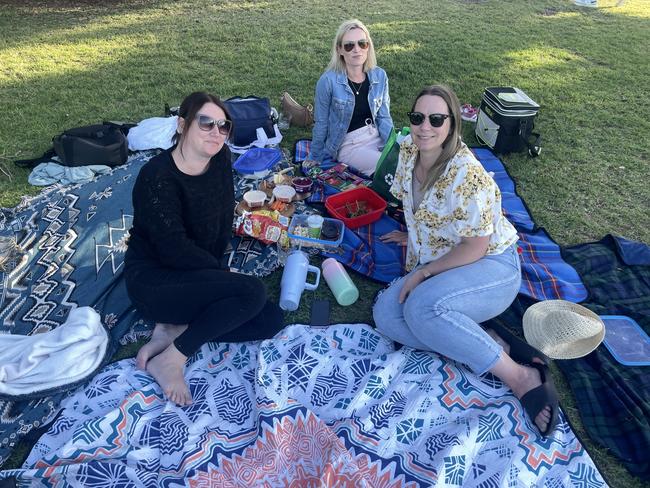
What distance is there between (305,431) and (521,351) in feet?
4.56

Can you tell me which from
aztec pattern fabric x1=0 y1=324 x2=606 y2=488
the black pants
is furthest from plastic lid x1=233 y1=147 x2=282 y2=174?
aztec pattern fabric x1=0 y1=324 x2=606 y2=488

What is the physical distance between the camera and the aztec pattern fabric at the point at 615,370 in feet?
8.41

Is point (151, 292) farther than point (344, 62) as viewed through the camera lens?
No

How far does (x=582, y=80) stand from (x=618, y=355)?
18.2 ft

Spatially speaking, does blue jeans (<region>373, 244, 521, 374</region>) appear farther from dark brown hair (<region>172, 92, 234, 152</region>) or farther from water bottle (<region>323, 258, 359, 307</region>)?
dark brown hair (<region>172, 92, 234, 152</region>)

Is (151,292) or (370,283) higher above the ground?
(151,292)

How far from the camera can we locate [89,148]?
4.47 meters

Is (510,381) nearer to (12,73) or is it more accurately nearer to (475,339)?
(475,339)

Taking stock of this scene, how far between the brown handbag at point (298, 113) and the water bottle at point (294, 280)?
8.40ft

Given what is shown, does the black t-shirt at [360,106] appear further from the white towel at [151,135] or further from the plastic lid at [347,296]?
the plastic lid at [347,296]

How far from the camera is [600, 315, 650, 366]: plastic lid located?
2.97 metres

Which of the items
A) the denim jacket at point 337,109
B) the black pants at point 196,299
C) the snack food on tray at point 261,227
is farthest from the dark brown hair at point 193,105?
the denim jacket at point 337,109

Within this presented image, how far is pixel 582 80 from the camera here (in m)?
7.05

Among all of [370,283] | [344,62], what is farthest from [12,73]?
[370,283]
